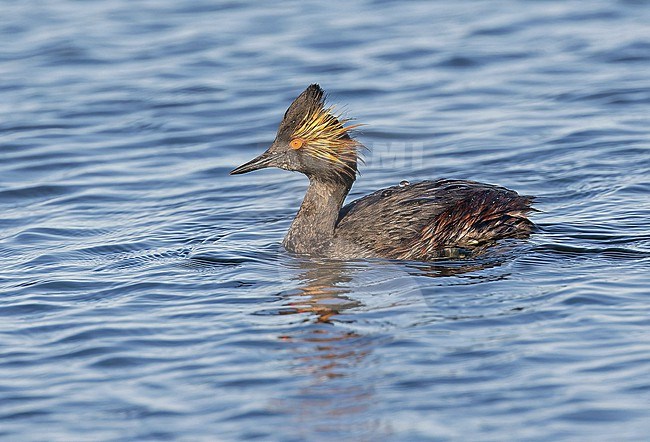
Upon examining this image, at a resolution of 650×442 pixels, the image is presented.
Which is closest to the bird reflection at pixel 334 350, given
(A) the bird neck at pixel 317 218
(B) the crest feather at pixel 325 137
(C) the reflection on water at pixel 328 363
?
(C) the reflection on water at pixel 328 363

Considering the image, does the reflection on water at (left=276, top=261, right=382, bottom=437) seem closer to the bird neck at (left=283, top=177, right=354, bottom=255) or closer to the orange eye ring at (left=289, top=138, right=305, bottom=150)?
the bird neck at (left=283, top=177, right=354, bottom=255)

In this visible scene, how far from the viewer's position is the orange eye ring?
391 inches

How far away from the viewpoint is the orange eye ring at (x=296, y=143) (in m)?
9.92

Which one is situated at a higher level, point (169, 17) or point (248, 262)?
point (169, 17)

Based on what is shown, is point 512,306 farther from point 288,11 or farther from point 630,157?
point 288,11

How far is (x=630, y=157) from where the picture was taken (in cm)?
1212

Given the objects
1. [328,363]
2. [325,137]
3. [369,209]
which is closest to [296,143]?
[325,137]

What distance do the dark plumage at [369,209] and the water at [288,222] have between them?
216 mm

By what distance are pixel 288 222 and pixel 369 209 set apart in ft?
4.69

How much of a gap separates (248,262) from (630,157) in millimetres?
4418

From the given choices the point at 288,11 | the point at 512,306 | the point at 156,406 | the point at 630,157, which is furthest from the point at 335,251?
the point at 288,11

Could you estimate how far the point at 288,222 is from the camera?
11062 millimetres

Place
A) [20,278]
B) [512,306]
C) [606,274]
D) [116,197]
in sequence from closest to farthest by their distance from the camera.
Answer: [512,306] → [606,274] → [20,278] → [116,197]

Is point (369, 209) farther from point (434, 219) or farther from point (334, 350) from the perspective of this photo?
point (334, 350)
